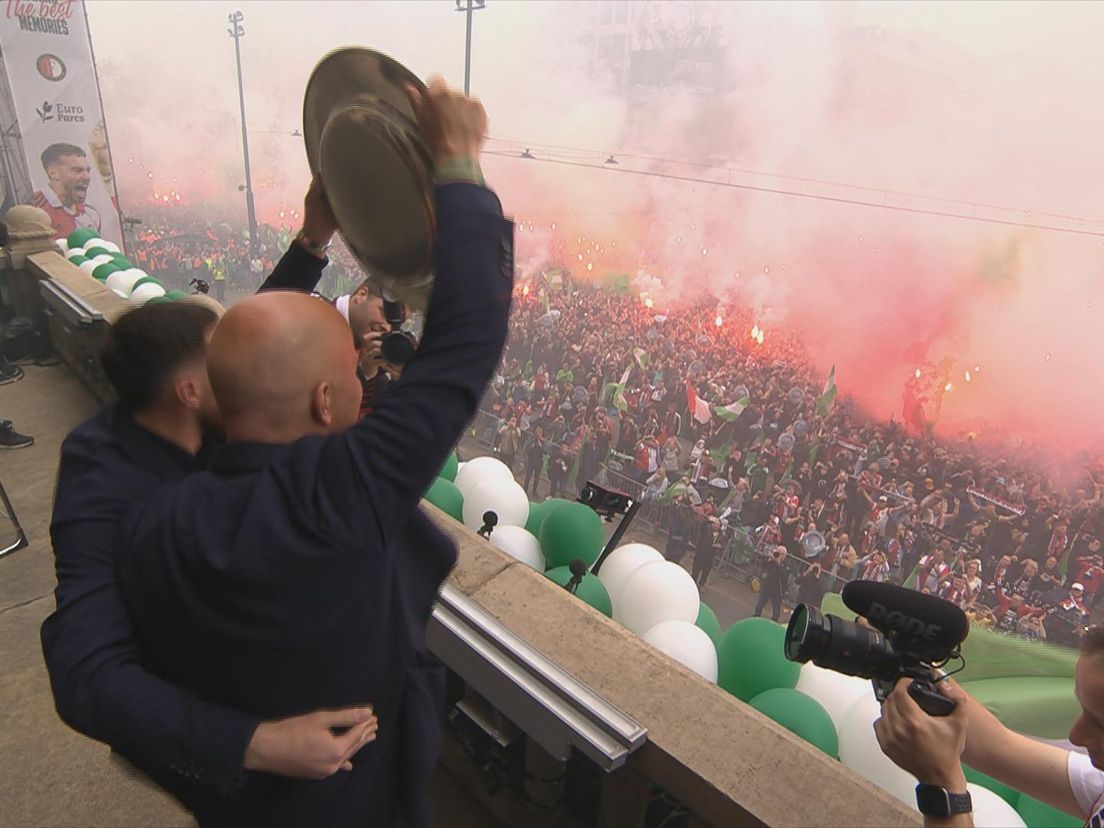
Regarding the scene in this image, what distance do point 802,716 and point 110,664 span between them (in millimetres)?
1428

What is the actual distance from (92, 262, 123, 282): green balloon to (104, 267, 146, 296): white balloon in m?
0.16

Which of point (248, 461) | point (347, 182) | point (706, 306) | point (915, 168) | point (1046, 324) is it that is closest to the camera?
point (248, 461)

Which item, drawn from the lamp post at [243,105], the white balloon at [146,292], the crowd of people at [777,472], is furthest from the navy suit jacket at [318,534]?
the lamp post at [243,105]

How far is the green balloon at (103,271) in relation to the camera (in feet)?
16.0

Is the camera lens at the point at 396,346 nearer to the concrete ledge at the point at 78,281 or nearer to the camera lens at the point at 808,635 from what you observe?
the camera lens at the point at 808,635

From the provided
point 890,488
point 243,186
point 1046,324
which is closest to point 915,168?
point 1046,324

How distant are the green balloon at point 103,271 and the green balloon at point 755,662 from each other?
479 cm

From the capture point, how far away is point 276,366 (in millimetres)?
584

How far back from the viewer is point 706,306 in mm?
18172

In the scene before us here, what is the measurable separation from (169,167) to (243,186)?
2.15 meters

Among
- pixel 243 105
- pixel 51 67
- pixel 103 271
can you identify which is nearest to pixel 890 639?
pixel 103 271

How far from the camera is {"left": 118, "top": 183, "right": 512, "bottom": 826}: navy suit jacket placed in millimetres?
521

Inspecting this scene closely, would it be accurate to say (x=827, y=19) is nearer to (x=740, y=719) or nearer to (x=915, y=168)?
(x=915, y=168)

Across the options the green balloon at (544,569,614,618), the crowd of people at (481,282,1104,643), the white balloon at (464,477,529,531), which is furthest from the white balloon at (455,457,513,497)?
the crowd of people at (481,282,1104,643)
